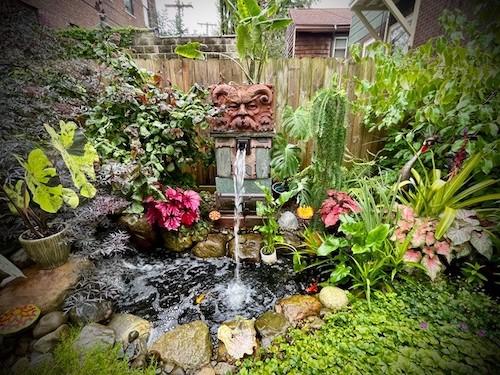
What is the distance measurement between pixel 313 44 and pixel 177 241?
1206 cm

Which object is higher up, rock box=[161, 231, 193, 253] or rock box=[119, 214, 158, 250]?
rock box=[119, 214, 158, 250]

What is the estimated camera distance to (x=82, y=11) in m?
6.79

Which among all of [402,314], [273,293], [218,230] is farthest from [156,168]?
[402,314]

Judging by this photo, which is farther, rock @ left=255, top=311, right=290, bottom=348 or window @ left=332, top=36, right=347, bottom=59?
window @ left=332, top=36, right=347, bottom=59

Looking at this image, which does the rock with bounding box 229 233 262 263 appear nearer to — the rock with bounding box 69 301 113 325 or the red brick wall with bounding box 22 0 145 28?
the rock with bounding box 69 301 113 325

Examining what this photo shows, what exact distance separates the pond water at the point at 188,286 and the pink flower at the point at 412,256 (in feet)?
2.84

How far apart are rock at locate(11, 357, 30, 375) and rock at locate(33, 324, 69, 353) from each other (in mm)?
81

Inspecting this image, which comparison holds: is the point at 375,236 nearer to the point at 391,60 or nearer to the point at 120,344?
the point at 391,60

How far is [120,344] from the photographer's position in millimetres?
1388

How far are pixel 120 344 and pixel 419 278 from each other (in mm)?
2155

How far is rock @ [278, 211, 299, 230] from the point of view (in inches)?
106

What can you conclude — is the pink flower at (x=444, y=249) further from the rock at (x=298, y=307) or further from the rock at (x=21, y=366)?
the rock at (x=21, y=366)

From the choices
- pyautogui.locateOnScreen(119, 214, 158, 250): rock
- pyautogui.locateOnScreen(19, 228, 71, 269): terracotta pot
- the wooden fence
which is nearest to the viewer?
pyautogui.locateOnScreen(19, 228, 71, 269): terracotta pot

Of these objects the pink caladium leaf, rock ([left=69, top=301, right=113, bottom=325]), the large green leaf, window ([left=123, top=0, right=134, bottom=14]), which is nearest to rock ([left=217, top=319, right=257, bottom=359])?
rock ([left=69, top=301, right=113, bottom=325])
